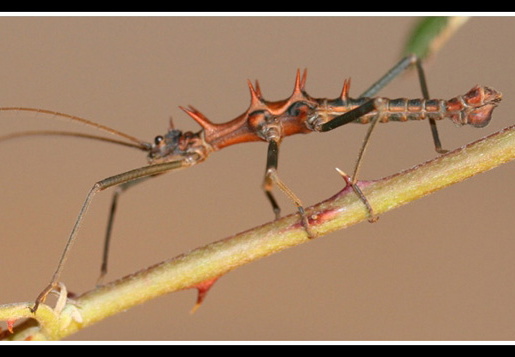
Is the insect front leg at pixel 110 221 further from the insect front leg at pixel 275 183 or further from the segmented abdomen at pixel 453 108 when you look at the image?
the segmented abdomen at pixel 453 108

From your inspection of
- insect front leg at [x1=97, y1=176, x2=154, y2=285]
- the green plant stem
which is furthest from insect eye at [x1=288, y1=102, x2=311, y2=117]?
the green plant stem

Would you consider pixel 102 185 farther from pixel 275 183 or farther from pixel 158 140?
pixel 275 183

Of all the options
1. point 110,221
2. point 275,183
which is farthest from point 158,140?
point 275,183

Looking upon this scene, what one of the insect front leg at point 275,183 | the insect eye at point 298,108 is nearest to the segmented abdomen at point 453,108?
the insect eye at point 298,108

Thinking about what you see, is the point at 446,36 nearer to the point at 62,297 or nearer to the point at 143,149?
the point at 62,297

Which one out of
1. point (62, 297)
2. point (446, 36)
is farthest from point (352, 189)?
point (62, 297)

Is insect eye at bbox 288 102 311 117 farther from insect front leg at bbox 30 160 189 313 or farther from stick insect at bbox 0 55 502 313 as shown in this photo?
insect front leg at bbox 30 160 189 313
